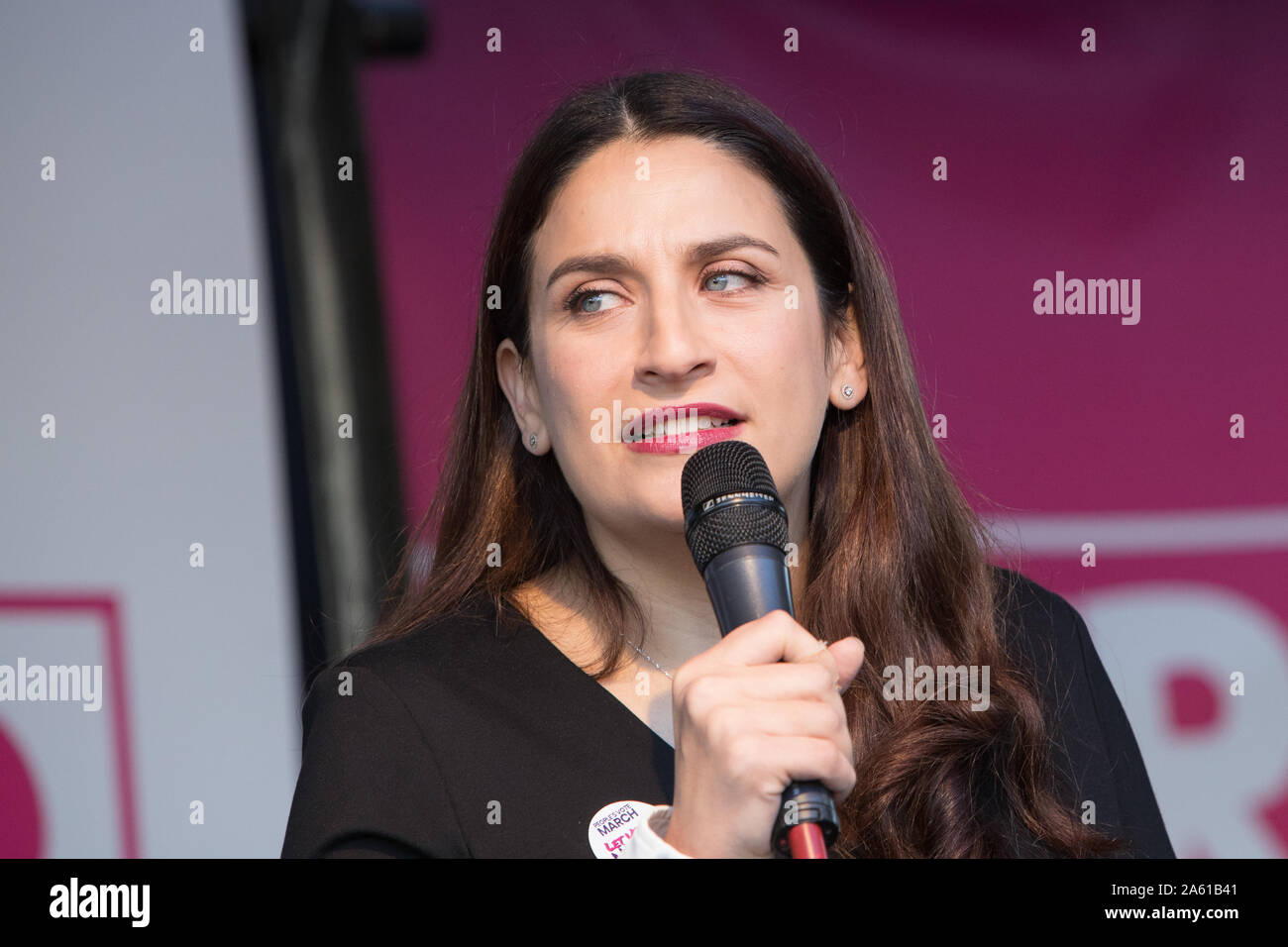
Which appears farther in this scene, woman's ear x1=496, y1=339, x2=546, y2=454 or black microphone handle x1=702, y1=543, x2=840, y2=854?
woman's ear x1=496, y1=339, x2=546, y2=454

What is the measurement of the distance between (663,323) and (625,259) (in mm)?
106

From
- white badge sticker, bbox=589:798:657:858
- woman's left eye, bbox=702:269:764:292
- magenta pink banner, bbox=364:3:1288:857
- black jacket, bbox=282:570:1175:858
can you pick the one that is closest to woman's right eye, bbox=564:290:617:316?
woman's left eye, bbox=702:269:764:292

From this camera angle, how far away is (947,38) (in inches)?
105

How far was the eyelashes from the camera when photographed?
4.83 ft

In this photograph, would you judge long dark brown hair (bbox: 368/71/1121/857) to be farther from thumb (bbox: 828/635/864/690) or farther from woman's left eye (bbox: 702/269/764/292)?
thumb (bbox: 828/635/864/690)

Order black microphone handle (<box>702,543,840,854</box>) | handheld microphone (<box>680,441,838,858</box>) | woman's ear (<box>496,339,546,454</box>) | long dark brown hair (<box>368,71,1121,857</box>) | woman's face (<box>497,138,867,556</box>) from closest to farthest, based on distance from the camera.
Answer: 1. handheld microphone (<box>680,441,838,858</box>)
2. black microphone handle (<box>702,543,840,854</box>)
3. woman's face (<box>497,138,867,556</box>)
4. long dark brown hair (<box>368,71,1121,857</box>)
5. woman's ear (<box>496,339,546,454</box>)

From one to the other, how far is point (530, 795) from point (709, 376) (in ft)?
1.61

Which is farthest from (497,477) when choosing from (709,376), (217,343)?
(217,343)

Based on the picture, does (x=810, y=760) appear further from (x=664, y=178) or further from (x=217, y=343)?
(x=217, y=343)

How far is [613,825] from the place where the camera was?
133cm

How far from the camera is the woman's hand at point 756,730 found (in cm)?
95

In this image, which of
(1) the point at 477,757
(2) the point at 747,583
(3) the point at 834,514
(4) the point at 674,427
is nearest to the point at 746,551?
(2) the point at 747,583

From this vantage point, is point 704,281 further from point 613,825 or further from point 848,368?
point 613,825

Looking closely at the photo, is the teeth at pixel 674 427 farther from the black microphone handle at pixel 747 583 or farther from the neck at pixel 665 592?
the black microphone handle at pixel 747 583
